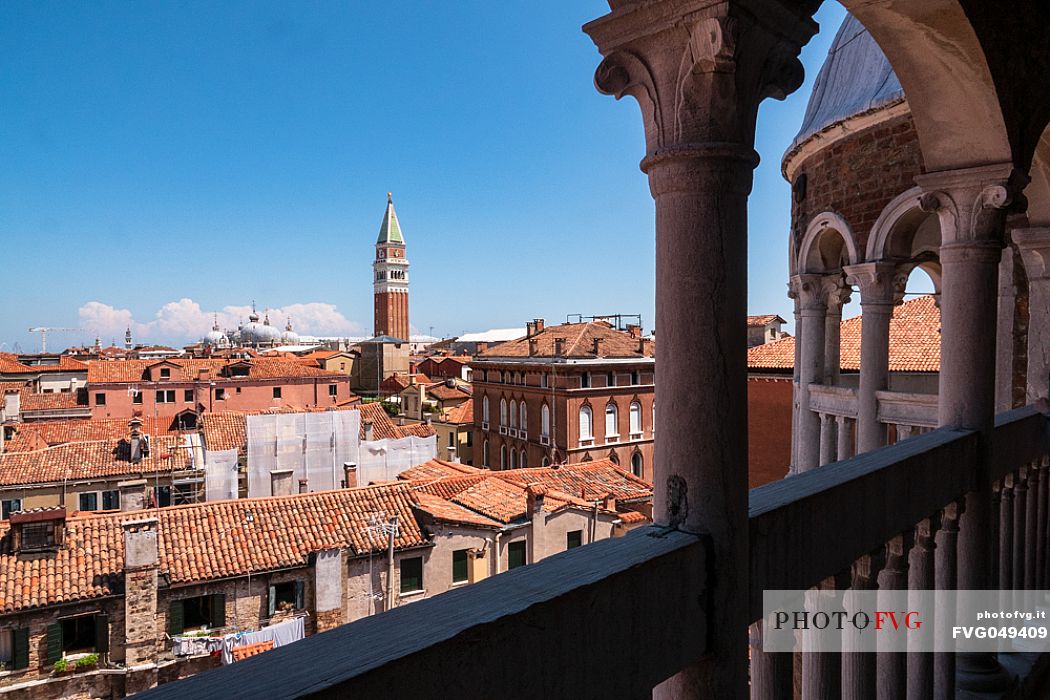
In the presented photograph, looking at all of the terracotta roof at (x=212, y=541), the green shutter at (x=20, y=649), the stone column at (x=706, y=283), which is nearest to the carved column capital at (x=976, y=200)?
the stone column at (x=706, y=283)

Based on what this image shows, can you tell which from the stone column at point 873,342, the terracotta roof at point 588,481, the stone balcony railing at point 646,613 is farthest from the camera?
the terracotta roof at point 588,481

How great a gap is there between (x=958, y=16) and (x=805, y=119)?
6.43 metres

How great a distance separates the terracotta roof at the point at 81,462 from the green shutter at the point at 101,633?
958 centimetres

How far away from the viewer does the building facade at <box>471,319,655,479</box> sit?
27891 mm

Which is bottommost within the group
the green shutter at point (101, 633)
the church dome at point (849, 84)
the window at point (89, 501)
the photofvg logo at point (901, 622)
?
the green shutter at point (101, 633)

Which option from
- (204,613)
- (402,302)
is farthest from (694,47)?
(402,302)

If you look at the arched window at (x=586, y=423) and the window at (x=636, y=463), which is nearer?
the arched window at (x=586, y=423)

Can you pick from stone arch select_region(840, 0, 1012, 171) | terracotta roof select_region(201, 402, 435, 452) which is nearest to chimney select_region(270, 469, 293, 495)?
terracotta roof select_region(201, 402, 435, 452)

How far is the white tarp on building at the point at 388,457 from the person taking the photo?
23.7m

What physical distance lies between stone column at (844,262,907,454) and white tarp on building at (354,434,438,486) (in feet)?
61.6

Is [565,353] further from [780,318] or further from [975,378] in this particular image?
[975,378]

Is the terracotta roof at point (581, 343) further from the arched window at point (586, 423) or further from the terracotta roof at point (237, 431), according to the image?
the terracotta roof at point (237, 431)

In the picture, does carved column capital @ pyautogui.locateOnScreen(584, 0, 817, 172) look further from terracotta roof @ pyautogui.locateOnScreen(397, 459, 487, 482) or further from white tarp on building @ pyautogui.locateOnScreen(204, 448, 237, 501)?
white tarp on building @ pyautogui.locateOnScreen(204, 448, 237, 501)

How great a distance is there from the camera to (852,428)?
7.35 meters
